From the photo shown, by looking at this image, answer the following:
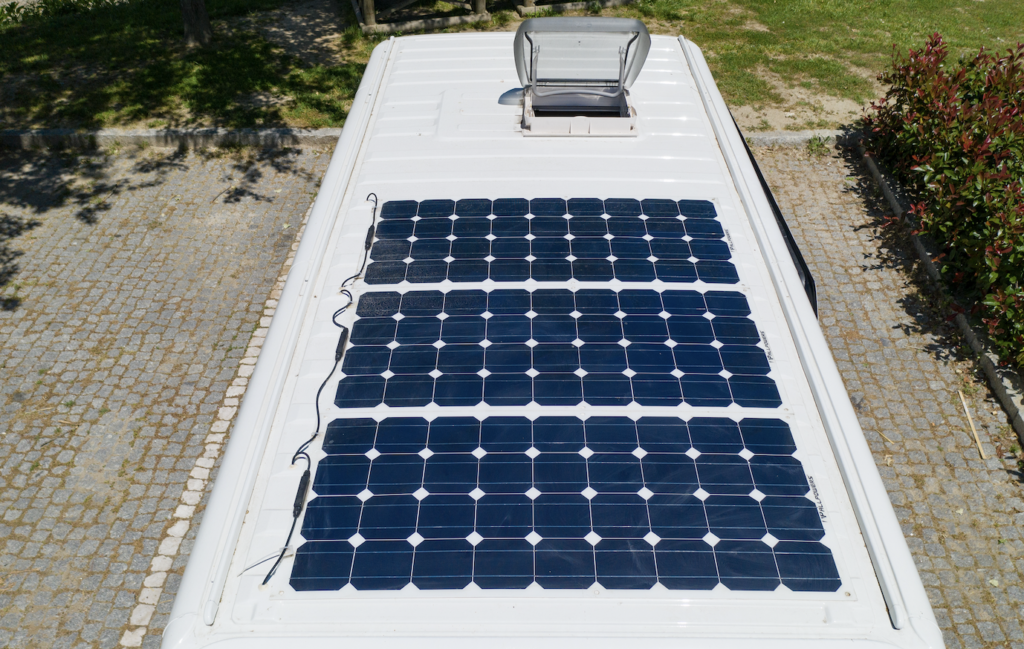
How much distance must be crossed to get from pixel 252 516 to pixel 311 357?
3.95 ft

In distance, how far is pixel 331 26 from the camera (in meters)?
15.7

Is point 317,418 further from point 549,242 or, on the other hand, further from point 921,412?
point 921,412

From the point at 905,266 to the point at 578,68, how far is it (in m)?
5.44

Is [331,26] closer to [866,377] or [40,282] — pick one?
[40,282]

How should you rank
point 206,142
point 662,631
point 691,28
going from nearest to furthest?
point 662,631
point 206,142
point 691,28

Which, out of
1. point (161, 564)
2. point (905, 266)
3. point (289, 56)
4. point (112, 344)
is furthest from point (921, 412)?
point (289, 56)

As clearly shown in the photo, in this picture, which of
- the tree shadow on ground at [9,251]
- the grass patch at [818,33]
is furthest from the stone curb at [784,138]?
the tree shadow on ground at [9,251]

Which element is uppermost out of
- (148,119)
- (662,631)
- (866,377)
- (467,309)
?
(467,309)

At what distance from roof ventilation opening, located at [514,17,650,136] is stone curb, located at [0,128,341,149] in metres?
5.57

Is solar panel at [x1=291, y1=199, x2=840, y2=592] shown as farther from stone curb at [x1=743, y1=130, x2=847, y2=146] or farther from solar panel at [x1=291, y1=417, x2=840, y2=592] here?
stone curb at [x1=743, y1=130, x2=847, y2=146]

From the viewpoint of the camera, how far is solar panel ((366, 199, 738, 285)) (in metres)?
5.54

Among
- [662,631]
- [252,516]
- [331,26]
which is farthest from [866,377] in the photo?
[331,26]

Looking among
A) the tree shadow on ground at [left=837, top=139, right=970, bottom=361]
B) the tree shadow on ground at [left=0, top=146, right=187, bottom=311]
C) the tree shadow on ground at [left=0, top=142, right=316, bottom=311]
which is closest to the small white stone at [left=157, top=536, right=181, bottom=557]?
the tree shadow on ground at [left=0, top=146, right=187, bottom=311]

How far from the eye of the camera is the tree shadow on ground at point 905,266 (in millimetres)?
8867
